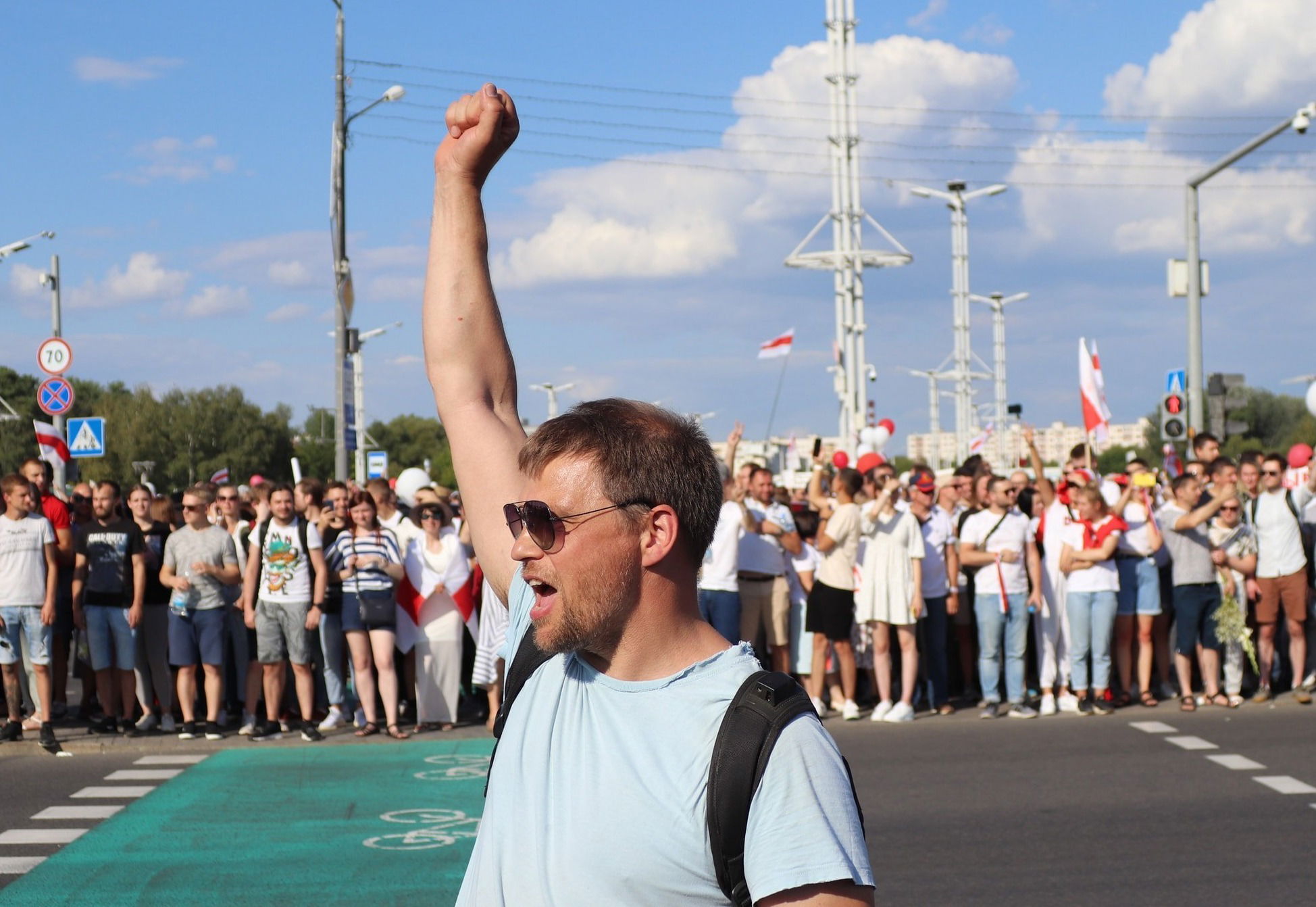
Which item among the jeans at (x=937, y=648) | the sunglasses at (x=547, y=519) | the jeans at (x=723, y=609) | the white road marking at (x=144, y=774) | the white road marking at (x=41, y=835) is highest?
the sunglasses at (x=547, y=519)

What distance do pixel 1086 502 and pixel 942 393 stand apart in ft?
188

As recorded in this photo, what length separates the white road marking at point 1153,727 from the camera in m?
12.4

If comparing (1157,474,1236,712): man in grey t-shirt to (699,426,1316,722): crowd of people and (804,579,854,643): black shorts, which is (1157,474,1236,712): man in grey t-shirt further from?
(804,579,854,643): black shorts

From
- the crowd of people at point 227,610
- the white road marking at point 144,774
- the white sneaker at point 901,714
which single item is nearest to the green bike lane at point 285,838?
the white road marking at point 144,774

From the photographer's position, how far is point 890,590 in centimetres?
1340

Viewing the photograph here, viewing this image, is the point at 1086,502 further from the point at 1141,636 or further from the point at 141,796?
the point at 141,796

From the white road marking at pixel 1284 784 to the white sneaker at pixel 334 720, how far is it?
7264mm

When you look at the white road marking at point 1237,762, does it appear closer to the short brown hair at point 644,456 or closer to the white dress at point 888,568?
the white dress at point 888,568

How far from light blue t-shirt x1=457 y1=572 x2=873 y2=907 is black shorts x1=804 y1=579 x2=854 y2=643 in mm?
11306

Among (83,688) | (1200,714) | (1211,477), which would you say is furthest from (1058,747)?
(83,688)

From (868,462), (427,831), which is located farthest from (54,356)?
(427,831)

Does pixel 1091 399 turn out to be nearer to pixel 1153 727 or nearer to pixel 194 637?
pixel 1153 727

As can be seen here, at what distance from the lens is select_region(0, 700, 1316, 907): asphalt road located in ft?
24.0

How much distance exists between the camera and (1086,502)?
43.9ft
